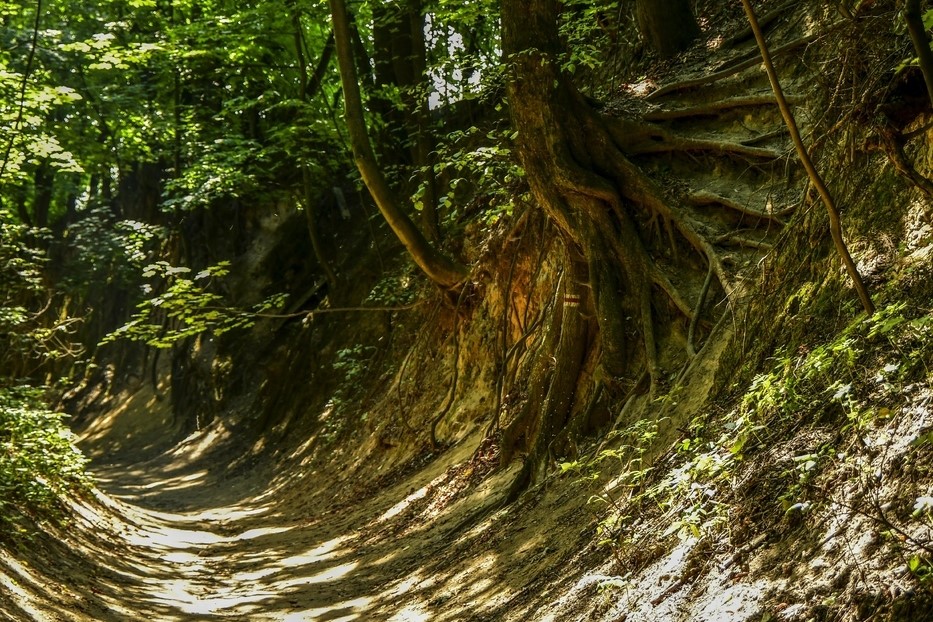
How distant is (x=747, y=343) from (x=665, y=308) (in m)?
2.24

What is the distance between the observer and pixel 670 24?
11.1 m

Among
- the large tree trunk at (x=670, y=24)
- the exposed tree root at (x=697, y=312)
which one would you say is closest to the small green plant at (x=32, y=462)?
the exposed tree root at (x=697, y=312)

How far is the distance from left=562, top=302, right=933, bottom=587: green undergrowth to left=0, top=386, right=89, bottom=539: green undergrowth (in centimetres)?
635

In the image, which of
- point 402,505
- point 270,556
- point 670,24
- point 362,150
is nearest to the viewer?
point 670,24

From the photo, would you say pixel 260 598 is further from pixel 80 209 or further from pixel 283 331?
pixel 80 209

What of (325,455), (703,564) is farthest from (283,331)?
(703,564)

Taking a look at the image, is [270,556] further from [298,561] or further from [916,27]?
[916,27]

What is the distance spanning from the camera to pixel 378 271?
19547 millimetres

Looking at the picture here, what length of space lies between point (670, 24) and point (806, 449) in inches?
311

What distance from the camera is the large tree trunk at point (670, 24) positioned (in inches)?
434

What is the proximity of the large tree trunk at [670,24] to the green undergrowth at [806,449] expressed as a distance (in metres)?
6.36

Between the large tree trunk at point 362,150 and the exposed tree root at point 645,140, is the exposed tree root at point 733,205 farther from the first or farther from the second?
the large tree trunk at point 362,150

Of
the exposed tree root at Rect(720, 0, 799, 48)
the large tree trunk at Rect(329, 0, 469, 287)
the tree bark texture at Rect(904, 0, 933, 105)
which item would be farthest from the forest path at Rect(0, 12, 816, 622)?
the large tree trunk at Rect(329, 0, 469, 287)

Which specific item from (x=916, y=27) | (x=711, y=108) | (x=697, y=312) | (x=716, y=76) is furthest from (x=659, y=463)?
(x=716, y=76)
